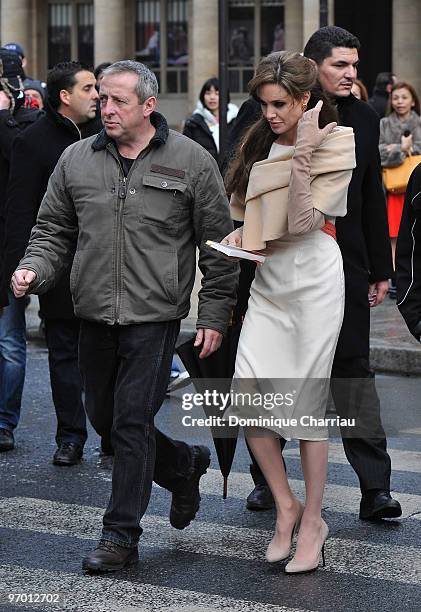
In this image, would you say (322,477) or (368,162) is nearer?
(322,477)

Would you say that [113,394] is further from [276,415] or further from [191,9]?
[191,9]

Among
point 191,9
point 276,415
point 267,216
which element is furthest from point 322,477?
point 191,9

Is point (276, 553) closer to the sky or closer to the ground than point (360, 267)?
closer to the ground

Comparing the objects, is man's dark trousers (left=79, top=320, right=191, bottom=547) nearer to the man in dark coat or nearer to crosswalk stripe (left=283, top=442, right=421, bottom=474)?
the man in dark coat

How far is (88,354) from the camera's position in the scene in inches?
233

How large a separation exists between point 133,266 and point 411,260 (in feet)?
3.60

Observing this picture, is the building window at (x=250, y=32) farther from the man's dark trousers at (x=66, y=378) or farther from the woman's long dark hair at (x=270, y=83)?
the woman's long dark hair at (x=270, y=83)

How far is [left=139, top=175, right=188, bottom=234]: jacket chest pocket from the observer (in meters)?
5.76

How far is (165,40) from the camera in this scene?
43.6m

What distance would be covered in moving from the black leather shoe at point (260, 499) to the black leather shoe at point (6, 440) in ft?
6.58

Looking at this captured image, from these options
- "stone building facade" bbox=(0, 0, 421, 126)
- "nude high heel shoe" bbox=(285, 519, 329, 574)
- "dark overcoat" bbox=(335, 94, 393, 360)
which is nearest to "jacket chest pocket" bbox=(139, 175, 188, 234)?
"dark overcoat" bbox=(335, 94, 393, 360)

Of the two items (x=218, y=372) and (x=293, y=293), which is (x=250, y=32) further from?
(x=293, y=293)

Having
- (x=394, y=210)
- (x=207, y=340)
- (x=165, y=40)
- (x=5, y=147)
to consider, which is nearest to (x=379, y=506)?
(x=207, y=340)

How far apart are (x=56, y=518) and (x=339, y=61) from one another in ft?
7.77
